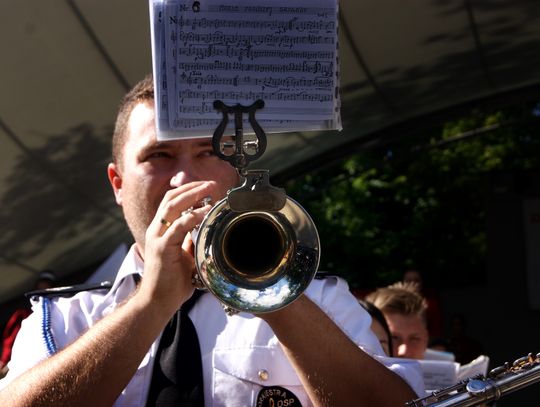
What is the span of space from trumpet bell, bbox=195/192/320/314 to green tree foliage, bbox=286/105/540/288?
14.5m

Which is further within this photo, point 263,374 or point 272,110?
point 263,374

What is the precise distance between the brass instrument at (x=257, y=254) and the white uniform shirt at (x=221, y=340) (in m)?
0.29

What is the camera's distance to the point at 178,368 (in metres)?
2.67

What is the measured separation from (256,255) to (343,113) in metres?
7.88

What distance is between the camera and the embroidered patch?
2.67 metres

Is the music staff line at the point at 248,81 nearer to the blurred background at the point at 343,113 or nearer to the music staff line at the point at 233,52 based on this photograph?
the music staff line at the point at 233,52

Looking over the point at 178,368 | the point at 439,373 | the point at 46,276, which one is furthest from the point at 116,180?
the point at 46,276

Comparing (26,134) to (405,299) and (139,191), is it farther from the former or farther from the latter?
(139,191)

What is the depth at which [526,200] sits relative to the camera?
11.7 m

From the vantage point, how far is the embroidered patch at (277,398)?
267 centimetres

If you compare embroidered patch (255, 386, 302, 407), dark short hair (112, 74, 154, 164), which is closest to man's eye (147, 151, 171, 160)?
dark short hair (112, 74, 154, 164)

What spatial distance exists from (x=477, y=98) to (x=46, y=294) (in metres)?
8.67

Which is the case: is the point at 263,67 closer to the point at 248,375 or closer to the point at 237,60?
the point at 237,60

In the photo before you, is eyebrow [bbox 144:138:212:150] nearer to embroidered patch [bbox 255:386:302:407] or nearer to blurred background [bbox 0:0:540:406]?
embroidered patch [bbox 255:386:302:407]
